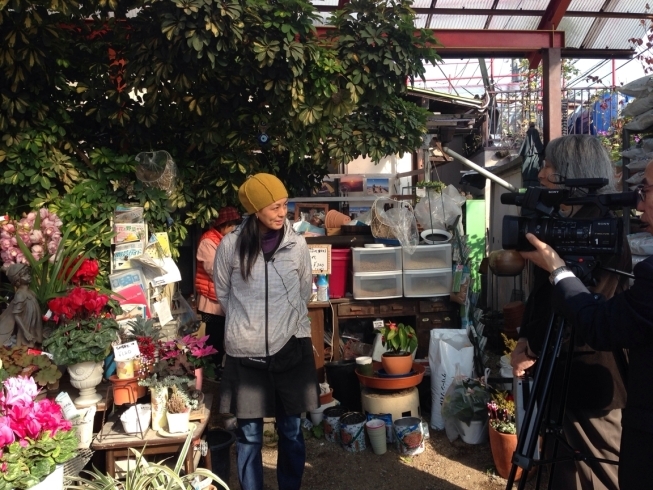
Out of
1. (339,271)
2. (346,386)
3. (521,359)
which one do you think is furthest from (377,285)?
(521,359)

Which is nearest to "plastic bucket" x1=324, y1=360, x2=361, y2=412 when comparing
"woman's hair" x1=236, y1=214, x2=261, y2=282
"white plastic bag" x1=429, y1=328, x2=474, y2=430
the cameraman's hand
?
"white plastic bag" x1=429, y1=328, x2=474, y2=430

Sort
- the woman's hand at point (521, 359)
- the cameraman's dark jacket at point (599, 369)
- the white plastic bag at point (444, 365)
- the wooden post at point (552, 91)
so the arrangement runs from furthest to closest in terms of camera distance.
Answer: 1. the wooden post at point (552, 91)
2. the white plastic bag at point (444, 365)
3. the woman's hand at point (521, 359)
4. the cameraman's dark jacket at point (599, 369)

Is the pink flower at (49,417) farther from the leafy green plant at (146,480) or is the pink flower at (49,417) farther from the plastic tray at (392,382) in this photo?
the plastic tray at (392,382)

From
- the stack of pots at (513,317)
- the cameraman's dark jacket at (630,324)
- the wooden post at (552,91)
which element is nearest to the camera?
the cameraman's dark jacket at (630,324)

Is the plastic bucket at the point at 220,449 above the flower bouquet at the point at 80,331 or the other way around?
the other way around

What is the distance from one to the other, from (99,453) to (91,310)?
70 cm

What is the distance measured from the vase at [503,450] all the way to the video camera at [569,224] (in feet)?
6.07

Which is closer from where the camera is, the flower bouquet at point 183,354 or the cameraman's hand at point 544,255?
the cameraman's hand at point 544,255

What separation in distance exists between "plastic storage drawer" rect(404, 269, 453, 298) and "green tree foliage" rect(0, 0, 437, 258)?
108 centimetres

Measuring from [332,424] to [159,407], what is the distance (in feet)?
5.15

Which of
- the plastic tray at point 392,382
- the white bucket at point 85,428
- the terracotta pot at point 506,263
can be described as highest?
the terracotta pot at point 506,263

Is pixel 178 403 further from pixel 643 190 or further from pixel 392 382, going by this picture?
pixel 643 190

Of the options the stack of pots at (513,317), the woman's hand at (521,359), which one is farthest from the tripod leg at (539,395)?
the stack of pots at (513,317)

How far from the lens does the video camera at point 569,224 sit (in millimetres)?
1736
